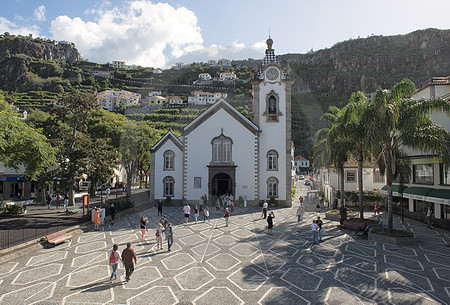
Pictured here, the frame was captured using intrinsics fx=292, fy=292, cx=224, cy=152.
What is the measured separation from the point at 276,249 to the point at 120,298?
873cm

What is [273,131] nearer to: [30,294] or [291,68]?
[30,294]

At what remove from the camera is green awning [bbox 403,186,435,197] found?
22.3 metres

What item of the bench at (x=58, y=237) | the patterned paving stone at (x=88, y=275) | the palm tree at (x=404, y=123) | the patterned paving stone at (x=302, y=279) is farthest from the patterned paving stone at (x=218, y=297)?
the palm tree at (x=404, y=123)

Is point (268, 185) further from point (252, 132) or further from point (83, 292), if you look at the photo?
point (83, 292)

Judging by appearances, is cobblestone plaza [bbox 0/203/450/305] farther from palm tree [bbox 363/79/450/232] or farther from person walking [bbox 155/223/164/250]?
palm tree [bbox 363/79/450/232]

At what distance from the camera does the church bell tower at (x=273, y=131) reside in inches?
1271

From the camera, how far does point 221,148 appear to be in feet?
107

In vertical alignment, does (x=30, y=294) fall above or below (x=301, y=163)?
below

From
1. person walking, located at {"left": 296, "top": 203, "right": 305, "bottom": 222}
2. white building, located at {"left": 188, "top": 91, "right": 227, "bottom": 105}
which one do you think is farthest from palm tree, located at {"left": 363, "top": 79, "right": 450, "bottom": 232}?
white building, located at {"left": 188, "top": 91, "right": 227, "bottom": 105}

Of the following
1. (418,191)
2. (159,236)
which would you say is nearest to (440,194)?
(418,191)

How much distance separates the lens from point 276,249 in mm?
15820

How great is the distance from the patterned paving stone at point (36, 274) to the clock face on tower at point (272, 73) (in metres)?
27.5

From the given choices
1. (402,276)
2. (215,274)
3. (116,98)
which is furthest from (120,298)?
(116,98)

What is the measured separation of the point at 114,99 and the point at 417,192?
157 metres
